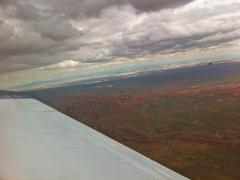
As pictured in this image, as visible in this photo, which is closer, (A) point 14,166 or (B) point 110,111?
(A) point 14,166

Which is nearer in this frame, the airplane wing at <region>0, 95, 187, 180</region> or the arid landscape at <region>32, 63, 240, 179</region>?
the airplane wing at <region>0, 95, 187, 180</region>

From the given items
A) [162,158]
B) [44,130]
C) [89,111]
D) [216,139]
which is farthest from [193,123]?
[44,130]

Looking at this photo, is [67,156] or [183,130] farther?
[183,130]

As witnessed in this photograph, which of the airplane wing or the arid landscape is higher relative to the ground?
the airplane wing

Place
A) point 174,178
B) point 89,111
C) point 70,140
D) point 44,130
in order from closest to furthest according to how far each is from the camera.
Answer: point 174,178, point 70,140, point 44,130, point 89,111

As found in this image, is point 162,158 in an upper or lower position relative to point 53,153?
lower

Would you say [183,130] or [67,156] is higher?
[67,156]

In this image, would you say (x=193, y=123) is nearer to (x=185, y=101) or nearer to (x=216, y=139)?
(x=216, y=139)

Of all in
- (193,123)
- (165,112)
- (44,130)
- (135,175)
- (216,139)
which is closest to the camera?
(135,175)
